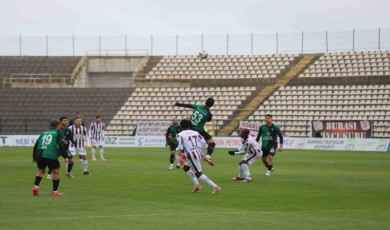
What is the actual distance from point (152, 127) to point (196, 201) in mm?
44421

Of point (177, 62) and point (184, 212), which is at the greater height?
point (177, 62)

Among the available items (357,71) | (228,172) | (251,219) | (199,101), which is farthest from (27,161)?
(357,71)

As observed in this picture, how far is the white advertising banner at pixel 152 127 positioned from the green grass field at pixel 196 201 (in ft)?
104

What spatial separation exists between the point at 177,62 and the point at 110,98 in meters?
8.43

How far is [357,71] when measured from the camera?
68.6 metres

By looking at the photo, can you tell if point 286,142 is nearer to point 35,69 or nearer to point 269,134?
point 35,69

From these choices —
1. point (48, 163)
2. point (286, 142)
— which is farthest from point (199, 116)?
point (286, 142)

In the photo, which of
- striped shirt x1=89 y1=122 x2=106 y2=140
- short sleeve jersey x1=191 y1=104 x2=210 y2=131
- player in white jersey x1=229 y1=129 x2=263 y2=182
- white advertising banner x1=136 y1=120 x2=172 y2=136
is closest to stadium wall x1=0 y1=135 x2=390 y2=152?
white advertising banner x1=136 y1=120 x2=172 y2=136

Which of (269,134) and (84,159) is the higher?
(269,134)

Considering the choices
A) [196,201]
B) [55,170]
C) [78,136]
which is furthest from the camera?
[78,136]

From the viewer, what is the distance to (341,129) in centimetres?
6022

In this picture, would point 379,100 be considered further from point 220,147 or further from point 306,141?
point 220,147

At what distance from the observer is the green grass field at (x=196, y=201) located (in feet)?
52.5

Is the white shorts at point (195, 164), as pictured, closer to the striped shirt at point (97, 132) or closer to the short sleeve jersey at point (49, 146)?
the short sleeve jersey at point (49, 146)
